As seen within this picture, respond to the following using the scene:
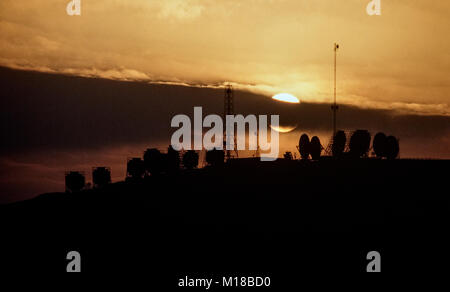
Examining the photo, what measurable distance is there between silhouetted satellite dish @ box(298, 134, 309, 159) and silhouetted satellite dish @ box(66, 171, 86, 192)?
48976 millimetres

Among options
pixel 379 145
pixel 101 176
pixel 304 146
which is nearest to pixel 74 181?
pixel 101 176

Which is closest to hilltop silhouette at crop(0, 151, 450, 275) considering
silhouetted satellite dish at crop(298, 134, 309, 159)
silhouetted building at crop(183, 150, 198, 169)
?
silhouetted satellite dish at crop(298, 134, 309, 159)

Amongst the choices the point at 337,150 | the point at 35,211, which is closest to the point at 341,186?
the point at 337,150

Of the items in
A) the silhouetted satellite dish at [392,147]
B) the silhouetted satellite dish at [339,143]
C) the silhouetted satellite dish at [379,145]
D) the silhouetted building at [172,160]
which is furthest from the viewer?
the silhouetted building at [172,160]

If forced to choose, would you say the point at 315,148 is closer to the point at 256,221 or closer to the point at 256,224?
the point at 256,221

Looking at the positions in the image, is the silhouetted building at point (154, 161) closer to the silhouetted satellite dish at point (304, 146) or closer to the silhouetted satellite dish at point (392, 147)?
the silhouetted satellite dish at point (304, 146)

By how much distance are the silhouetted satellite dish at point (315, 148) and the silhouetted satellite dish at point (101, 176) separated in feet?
155

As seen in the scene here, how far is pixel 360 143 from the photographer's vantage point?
3777 inches

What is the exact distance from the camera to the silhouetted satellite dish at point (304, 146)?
4038 inches

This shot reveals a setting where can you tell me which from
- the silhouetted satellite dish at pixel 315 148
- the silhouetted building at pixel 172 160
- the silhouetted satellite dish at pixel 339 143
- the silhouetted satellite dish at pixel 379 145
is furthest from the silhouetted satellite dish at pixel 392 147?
the silhouetted building at pixel 172 160

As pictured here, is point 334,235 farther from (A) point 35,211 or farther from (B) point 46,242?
(A) point 35,211

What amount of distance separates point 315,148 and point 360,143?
8346 millimetres

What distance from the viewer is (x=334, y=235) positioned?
6209 cm
